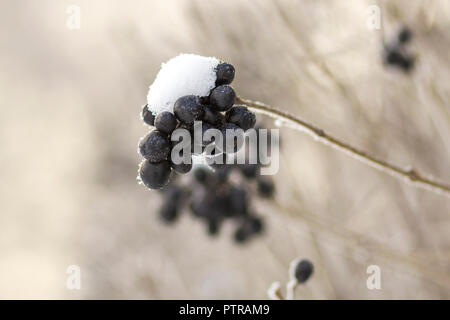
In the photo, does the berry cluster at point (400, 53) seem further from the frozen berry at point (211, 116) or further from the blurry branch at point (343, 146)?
the frozen berry at point (211, 116)

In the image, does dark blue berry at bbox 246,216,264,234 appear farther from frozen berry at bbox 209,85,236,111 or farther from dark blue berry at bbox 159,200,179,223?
frozen berry at bbox 209,85,236,111

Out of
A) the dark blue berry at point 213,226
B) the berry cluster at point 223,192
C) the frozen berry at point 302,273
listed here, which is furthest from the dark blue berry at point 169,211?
the frozen berry at point 302,273

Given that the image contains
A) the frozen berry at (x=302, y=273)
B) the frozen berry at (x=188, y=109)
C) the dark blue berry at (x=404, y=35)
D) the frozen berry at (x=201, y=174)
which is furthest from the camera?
the dark blue berry at (x=404, y=35)

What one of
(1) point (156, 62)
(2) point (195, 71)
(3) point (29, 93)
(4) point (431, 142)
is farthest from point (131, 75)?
(3) point (29, 93)

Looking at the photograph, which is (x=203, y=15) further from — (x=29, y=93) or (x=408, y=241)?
(x=29, y=93)

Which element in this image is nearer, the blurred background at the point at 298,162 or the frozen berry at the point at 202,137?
the frozen berry at the point at 202,137

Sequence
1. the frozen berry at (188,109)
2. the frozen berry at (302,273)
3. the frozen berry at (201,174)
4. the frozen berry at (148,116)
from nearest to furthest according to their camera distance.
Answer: the frozen berry at (188,109) < the frozen berry at (148,116) < the frozen berry at (302,273) < the frozen berry at (201,174)

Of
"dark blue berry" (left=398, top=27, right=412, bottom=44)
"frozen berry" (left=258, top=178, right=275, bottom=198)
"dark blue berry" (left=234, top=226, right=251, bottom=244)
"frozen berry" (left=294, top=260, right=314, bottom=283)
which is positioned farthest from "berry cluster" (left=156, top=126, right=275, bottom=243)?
"dark blue berry" (left=398, top=27, right=412, bottom=44)
